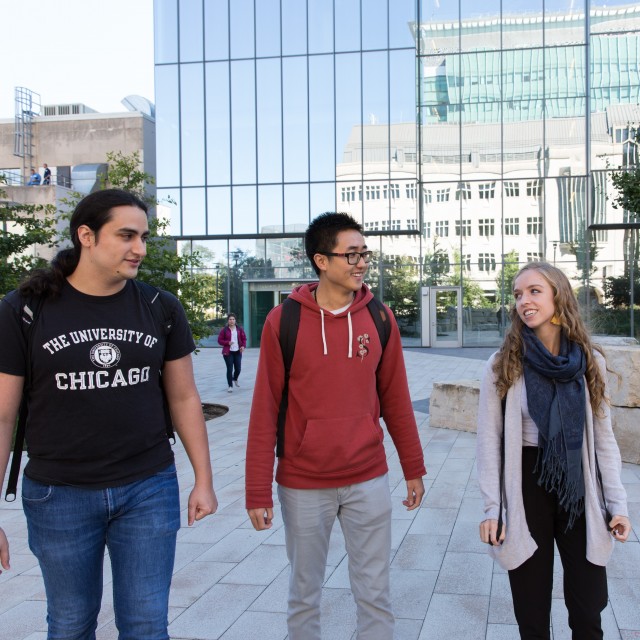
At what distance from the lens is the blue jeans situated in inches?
101

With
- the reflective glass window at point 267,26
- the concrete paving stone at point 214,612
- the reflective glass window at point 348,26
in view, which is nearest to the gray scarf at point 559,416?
the concrete paving stone at point 214,612

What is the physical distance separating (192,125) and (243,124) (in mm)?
2055

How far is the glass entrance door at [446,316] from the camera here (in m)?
29.6

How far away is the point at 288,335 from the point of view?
3.12 m

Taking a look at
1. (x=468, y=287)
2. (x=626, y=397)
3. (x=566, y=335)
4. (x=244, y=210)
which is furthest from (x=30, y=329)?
(x=468, y=287)

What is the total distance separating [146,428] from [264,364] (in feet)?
2.02

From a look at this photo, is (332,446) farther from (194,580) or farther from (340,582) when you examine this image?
(194,580)

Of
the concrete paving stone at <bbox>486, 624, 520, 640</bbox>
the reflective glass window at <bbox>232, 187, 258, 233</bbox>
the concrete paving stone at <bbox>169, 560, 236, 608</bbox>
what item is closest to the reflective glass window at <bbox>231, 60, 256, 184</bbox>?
the reflective glass window at <bbox>232, 187, 258, 233</bbox>

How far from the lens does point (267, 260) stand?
3056cm

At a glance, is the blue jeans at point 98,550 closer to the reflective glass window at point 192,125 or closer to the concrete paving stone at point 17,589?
the concrete paving stone at point 17,589

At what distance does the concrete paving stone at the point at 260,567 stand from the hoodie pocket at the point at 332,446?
1.90 metres

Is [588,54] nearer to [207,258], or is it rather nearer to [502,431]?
[207,258]

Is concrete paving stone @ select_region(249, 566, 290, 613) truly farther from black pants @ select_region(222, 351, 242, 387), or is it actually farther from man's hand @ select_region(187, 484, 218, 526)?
black pants @ select_region(222, 351, 242, 387)

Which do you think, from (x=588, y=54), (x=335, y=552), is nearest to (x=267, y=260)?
(x=588, y=54)
